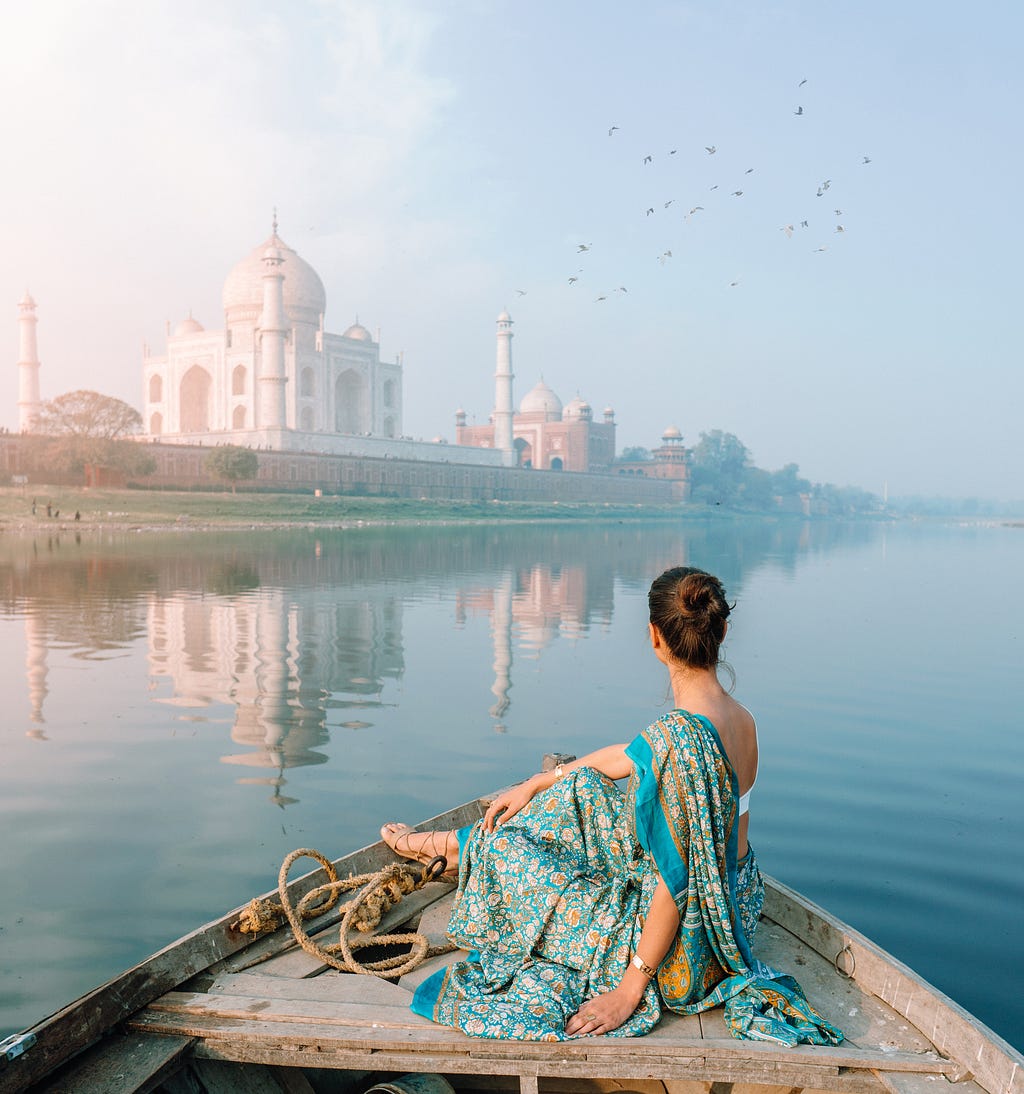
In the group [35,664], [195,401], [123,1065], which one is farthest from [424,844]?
[195,401]

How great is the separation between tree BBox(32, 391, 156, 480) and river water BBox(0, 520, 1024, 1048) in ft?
57.2

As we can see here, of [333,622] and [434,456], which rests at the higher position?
[434,456]

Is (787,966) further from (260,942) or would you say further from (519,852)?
(260,942)

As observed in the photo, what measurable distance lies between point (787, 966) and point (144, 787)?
3.25 metres

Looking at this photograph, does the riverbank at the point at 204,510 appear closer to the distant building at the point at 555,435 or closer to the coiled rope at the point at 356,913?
the distant building at the point at 555,435

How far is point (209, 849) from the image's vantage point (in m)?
3.94

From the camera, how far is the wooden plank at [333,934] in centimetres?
245

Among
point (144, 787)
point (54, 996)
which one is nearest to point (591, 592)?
point (144, 787)

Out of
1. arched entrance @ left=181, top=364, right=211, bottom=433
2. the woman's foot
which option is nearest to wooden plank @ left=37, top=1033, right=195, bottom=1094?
the woman's foot

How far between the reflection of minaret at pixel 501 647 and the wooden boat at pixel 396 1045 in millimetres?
3691

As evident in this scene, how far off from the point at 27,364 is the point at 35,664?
35.2 metres

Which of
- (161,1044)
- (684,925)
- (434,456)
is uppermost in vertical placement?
(434,456)

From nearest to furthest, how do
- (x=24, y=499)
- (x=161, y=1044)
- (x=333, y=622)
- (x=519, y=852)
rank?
(x=161, y=1044), (x=519, y=852), (x=333, y=622), (x=24, y=499)

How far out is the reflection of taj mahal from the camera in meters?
41.3
